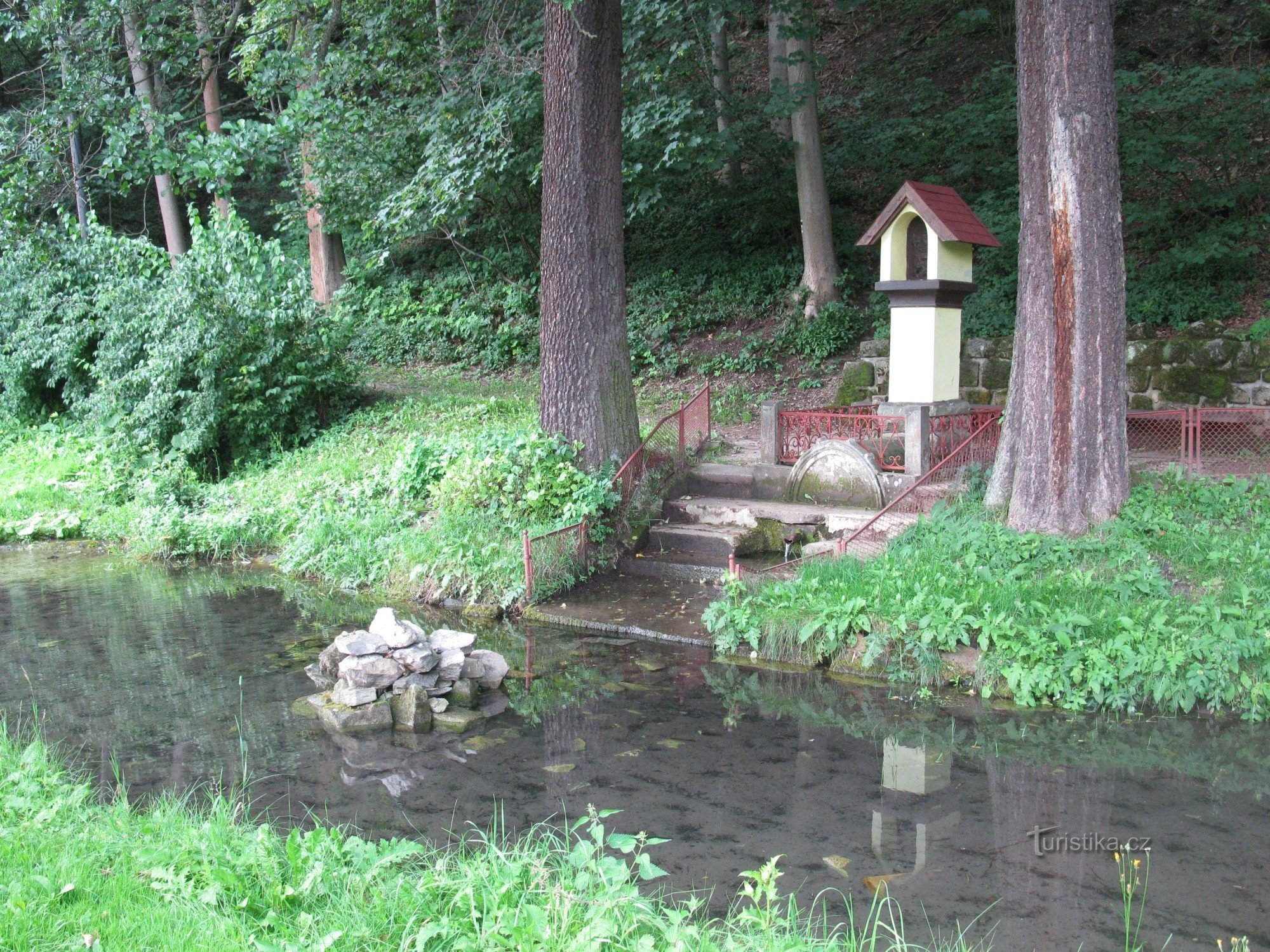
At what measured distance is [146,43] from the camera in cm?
996

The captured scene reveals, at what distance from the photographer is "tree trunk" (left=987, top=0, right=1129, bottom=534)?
814 centimetres

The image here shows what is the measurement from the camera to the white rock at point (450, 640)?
751cm

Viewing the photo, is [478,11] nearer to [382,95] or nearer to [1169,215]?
[382,95]

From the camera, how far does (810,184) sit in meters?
15.5

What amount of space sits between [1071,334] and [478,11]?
10136 mm

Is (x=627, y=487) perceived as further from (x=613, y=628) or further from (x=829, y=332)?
(x=829, y=332)

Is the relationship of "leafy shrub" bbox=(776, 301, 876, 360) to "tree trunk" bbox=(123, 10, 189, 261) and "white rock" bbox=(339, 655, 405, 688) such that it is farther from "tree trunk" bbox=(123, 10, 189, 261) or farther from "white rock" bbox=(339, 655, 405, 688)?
"white rock" bbox=(339, 655, 405, 688)

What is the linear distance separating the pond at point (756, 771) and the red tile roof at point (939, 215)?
481cm

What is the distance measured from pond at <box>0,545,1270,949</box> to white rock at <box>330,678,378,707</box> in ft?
1.02

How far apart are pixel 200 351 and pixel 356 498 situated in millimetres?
4171

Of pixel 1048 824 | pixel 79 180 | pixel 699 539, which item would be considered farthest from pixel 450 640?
pixel 79 180

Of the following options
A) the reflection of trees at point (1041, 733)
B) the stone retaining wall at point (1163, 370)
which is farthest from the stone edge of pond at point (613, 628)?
the stone retaining wall at point (1163, 370)

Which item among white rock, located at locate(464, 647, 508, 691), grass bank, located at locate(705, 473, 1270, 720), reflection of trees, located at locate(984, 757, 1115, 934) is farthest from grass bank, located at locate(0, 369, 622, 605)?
reflection of trees, located at locate(984, 757, 1115, 934)

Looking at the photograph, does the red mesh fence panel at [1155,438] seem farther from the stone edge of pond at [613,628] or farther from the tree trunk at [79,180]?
the tree trunk at [79,180]
